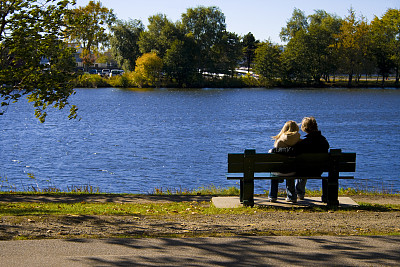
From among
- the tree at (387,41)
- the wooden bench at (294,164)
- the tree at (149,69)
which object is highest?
the tree at (387,41)

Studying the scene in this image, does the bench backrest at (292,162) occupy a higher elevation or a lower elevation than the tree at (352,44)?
lower

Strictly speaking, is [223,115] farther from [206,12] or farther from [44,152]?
[206,12]

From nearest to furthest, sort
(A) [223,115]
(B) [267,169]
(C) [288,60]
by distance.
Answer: (B) [267,169], (A) [223,115], (C) [288,60]

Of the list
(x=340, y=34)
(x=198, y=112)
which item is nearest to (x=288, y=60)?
(x=340, y=34)

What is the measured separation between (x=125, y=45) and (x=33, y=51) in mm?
107668

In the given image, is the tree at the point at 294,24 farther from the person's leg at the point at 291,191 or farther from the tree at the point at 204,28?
the person's leg at the point at 291,191

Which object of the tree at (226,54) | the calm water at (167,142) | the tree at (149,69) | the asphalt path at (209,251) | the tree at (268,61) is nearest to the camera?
the asphalt path at (209,251)

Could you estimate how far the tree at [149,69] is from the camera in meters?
110

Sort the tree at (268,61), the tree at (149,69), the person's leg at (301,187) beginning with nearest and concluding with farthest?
1. the person's leg at (301,187)
2. the tree at (149,69)
3. the tree at (268,61)

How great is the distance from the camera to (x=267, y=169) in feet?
34.8

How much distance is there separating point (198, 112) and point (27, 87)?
166ft

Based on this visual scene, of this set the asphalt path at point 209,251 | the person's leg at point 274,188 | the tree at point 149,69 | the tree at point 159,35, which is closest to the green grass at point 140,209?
the person's leg at point 274,188

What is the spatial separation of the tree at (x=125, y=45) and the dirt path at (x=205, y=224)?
110969 millimetres

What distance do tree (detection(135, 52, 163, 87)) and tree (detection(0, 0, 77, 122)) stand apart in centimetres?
9591
